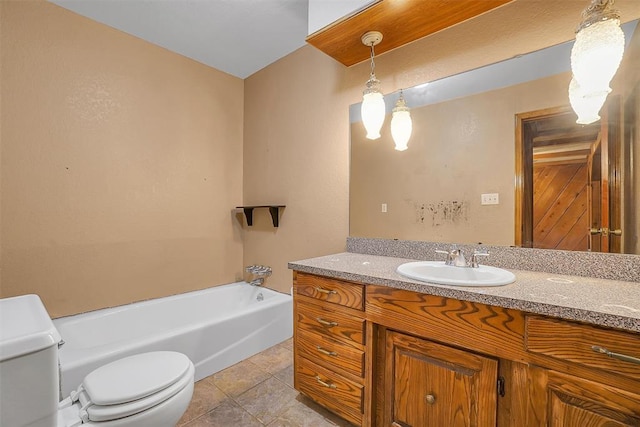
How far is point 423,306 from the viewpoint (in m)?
1.03

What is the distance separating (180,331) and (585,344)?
74.9 inches

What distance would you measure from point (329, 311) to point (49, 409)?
1014 mm

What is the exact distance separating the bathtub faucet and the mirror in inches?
41.7

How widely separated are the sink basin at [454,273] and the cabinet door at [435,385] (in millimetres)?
250

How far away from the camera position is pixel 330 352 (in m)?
1.33

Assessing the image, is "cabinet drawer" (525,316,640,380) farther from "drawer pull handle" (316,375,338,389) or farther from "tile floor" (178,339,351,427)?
"tile floor" (178,339,351,427)

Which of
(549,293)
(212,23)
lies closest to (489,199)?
(549,293)

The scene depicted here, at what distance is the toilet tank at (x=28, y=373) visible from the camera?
2.43 ft

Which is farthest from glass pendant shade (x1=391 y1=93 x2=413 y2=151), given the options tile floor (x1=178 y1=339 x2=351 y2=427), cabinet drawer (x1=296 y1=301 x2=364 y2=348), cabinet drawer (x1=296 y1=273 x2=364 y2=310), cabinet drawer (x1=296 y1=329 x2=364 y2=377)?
tile floor (x1=178 y1=339 x2=351 y2=427)

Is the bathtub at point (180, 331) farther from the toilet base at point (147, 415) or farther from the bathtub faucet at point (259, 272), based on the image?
the toilet base at point (147, 415)

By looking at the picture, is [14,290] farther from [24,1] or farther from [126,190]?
[24,1]

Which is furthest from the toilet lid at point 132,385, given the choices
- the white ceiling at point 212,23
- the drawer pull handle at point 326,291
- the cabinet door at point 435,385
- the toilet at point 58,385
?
the white ceiling at point 212,23

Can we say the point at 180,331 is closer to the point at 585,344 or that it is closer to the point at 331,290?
the point at 331,290

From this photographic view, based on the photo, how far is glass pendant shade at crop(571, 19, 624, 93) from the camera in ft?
3.03
